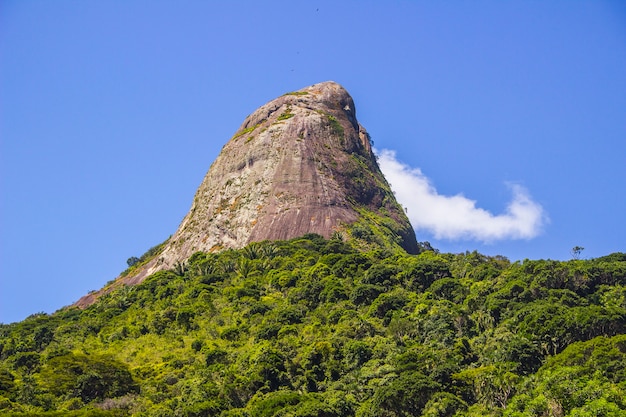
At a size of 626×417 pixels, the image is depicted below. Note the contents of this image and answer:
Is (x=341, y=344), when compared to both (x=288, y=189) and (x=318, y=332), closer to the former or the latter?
(x=318, y=332)

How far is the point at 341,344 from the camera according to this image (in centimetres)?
6556

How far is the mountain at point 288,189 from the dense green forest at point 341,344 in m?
18.9

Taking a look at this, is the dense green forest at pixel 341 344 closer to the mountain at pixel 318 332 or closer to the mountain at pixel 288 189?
the mountain at pixel 318 332

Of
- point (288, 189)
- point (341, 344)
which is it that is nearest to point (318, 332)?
point (341, 344)

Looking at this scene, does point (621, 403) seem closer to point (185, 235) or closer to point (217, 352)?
point (217, 352)

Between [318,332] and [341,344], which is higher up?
[318,332]

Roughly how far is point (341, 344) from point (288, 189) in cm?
5794

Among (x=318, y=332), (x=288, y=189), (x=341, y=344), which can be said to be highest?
(x=288, y=189)

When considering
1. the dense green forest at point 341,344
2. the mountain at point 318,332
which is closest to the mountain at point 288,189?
the mountain at point 318,332

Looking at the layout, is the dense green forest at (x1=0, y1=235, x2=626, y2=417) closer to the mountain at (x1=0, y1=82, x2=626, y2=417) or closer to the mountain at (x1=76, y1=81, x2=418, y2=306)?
the mountain at (x1=0, y1=82, x2=626, y2=417)

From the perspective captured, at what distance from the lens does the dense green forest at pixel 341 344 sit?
51.7 metres

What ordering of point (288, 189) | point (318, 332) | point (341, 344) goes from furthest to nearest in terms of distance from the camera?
1. point (288, 189)
2. point (318, 332)
3. point (341, 344)

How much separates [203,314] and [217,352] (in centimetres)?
1353

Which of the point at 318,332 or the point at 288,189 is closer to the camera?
the point at 318,332
